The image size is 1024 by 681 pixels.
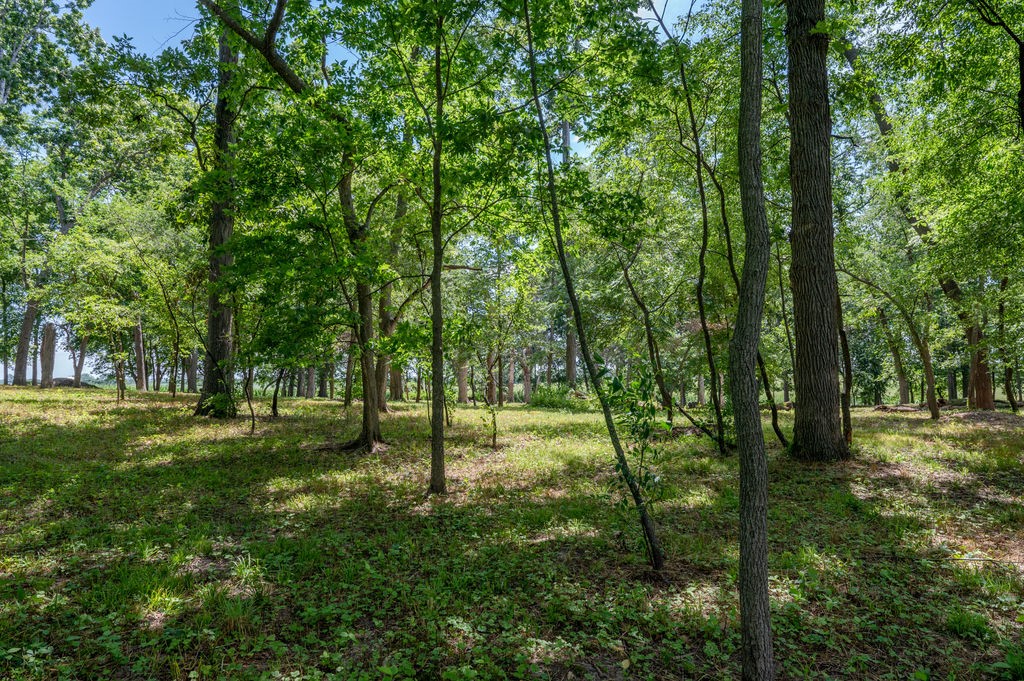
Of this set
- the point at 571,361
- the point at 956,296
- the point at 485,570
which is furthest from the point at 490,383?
the point at 956,296

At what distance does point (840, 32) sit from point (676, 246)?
7.17 m

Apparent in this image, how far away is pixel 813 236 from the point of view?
8312 mm

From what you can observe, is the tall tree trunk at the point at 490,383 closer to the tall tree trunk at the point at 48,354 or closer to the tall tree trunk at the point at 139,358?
the tall tree trunk at the point at 139,358

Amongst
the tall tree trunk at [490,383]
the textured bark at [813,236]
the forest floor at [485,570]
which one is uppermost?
the textured bark at [813,236]

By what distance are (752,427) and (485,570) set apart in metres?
3.21

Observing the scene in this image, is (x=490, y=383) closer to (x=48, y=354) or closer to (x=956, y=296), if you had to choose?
(x=956, y=296)

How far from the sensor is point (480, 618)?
397 cm

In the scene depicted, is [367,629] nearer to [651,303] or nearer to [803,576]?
[803,576]

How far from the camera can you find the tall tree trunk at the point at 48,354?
2406 centimetres

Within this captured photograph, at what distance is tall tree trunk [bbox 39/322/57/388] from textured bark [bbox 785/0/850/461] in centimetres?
3265

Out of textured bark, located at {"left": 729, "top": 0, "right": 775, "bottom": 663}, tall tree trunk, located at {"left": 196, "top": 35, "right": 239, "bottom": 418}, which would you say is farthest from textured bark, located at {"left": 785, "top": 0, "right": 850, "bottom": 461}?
tall tree trunk, located at {"left": 196, "top": 35, "right": 239, "bottom": 418}

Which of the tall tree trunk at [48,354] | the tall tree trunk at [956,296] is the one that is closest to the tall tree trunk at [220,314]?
the tall tree trunk at [48,354]

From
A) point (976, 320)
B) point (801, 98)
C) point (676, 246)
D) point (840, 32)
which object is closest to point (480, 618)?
point (801, 98)

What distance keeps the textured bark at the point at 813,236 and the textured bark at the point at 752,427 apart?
21.0 feet
